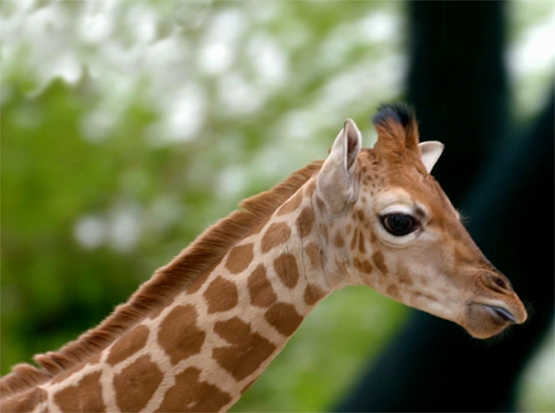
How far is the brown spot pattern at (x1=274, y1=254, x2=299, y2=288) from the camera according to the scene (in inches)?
66.7

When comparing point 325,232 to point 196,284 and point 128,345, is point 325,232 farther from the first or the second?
point 128,345

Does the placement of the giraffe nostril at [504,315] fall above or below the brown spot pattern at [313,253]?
below

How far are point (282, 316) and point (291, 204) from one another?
249 mm

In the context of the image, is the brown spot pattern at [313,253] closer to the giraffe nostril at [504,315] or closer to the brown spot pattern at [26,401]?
the giraffe nostril at [504,315]

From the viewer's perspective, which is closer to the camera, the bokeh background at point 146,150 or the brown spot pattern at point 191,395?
the brown spot pattern at point 191,395

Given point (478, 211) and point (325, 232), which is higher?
point (325, 232)

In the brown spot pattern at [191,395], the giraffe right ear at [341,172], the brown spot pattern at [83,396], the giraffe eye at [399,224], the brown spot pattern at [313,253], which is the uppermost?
the giraffe right ear at [341,172]

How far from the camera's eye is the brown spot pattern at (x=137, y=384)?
1.66 meters

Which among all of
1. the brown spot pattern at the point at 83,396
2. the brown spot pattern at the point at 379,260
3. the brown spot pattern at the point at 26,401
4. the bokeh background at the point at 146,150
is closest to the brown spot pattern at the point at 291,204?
the brown spot pattern at the point at 379,260

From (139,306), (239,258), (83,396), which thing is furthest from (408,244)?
(83,396)

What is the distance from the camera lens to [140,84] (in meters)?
4.45

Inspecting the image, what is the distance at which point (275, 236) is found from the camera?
1725mm

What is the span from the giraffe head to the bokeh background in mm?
2501

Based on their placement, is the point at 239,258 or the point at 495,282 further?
the point at 239,258
